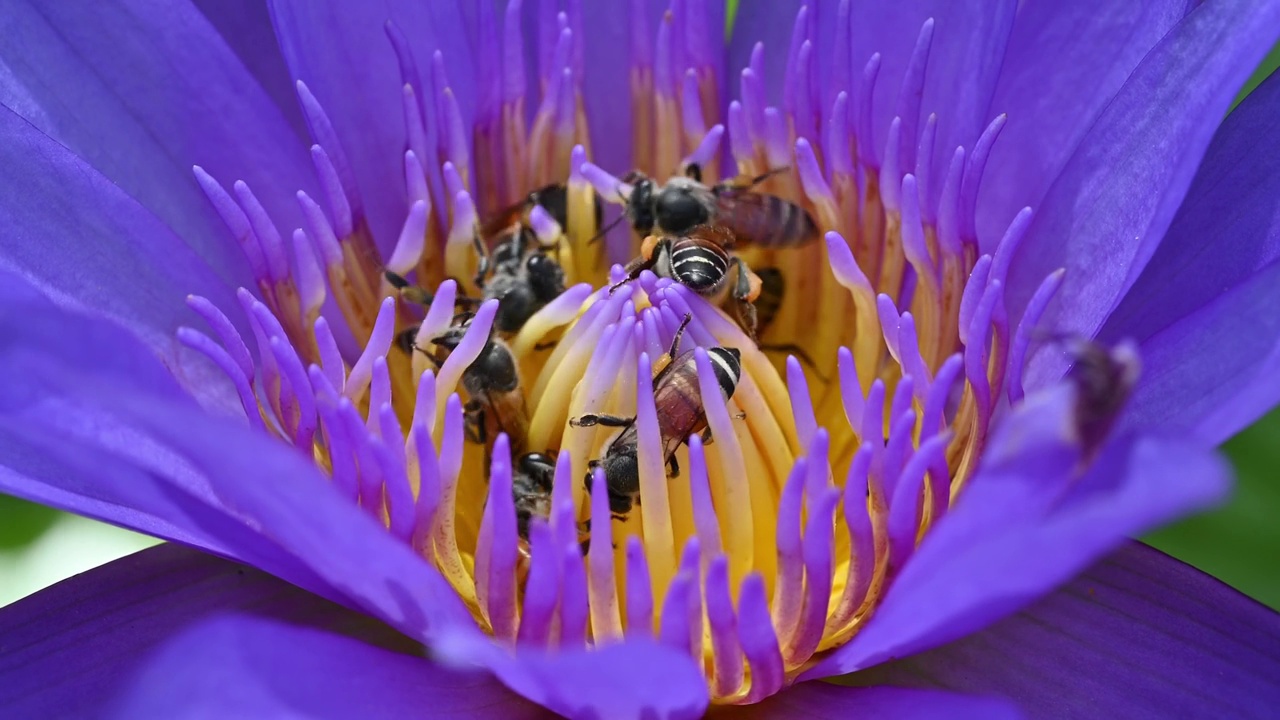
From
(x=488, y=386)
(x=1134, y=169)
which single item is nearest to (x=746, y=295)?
(x=488, y=386)

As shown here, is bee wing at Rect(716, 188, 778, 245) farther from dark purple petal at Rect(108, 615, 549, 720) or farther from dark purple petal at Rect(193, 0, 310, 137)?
dark purple petal at Rect(108, 615, 549, 720)

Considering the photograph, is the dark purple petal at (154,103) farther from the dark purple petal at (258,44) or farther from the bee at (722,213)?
the bee at (722,213)

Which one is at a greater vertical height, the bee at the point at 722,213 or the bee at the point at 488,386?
the bee at the point at 722,213

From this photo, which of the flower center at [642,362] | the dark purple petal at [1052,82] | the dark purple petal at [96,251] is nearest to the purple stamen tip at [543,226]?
the flower center at [642,362]

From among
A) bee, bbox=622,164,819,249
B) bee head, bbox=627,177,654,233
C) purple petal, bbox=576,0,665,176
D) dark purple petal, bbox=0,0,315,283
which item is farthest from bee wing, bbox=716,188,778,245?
dark purple petal, bbox=0,0,315,283

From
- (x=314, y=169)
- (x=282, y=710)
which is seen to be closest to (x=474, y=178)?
(x=314, y=169)

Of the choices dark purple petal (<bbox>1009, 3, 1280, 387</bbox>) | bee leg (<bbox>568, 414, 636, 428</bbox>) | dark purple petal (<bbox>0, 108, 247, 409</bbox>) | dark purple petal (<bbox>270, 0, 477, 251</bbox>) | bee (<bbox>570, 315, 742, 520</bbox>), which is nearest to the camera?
dark purple petal (<bbox>1009, 3, 1280, 387</bbox>)

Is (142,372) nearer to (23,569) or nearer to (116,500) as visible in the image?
(116,500)
